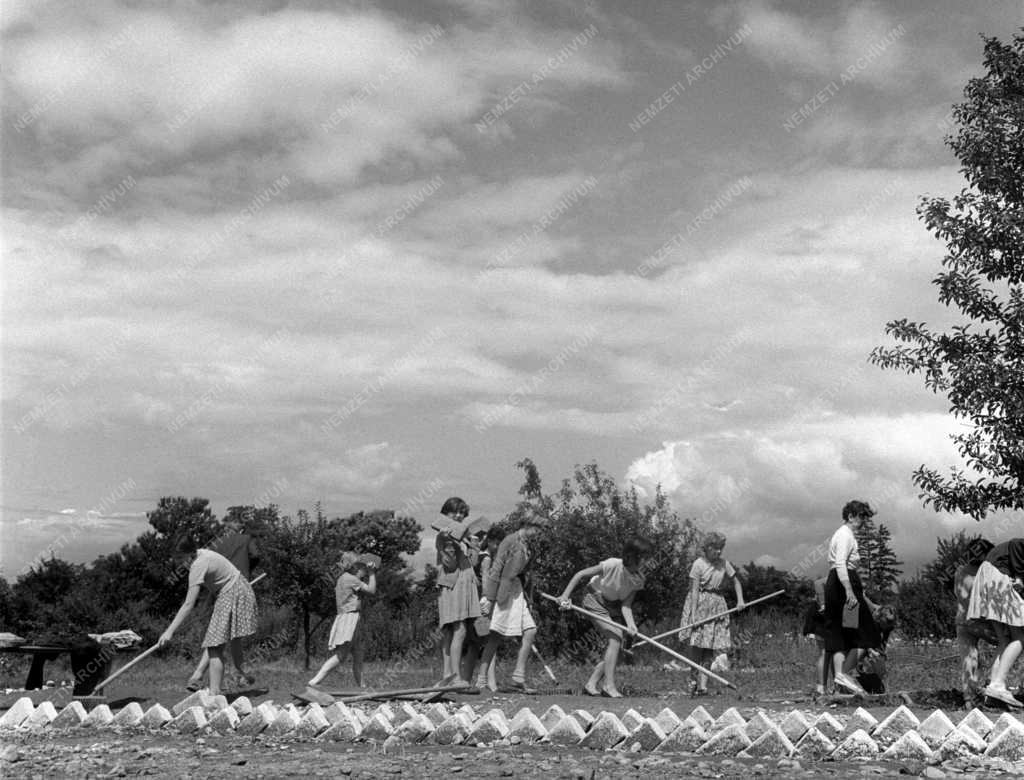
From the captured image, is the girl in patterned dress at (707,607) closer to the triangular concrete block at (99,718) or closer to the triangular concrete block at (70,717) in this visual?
the triangular concrete block at (99,718)

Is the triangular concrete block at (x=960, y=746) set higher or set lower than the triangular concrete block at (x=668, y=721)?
lower

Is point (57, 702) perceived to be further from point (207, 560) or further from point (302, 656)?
point (302, 656)

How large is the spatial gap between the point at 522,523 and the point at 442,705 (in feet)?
8.55

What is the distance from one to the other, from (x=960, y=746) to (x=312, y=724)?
4.95 metres

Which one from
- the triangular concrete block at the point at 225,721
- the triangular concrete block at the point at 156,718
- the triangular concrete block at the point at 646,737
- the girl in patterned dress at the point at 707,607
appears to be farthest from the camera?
the girl in patterned dress at the point at 707,607

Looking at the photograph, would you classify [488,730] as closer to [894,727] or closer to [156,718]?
[894,727]

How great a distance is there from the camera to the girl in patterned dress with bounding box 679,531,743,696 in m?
12.0

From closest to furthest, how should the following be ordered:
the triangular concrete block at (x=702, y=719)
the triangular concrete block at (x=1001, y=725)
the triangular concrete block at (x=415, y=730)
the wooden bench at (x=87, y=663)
A: the triangular concrete block at (x=1001, y=725)
the triangular concrete block at (x=702, y=719)
the triangular concrete block at (x=415, y=730)
the wooden bench at (x=87, y=663)

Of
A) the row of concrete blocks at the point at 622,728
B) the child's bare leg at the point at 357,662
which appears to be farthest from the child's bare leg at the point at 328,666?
the row of concrete blocks at the point at 622,728

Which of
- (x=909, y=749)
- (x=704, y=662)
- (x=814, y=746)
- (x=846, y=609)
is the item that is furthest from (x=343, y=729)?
(x=846, y=609)

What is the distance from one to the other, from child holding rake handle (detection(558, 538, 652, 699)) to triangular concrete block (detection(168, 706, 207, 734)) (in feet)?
11.3

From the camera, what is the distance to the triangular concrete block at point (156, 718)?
10156 millimetres

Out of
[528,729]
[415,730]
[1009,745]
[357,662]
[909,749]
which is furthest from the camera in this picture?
[357,662]

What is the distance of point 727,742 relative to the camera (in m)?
7.83
